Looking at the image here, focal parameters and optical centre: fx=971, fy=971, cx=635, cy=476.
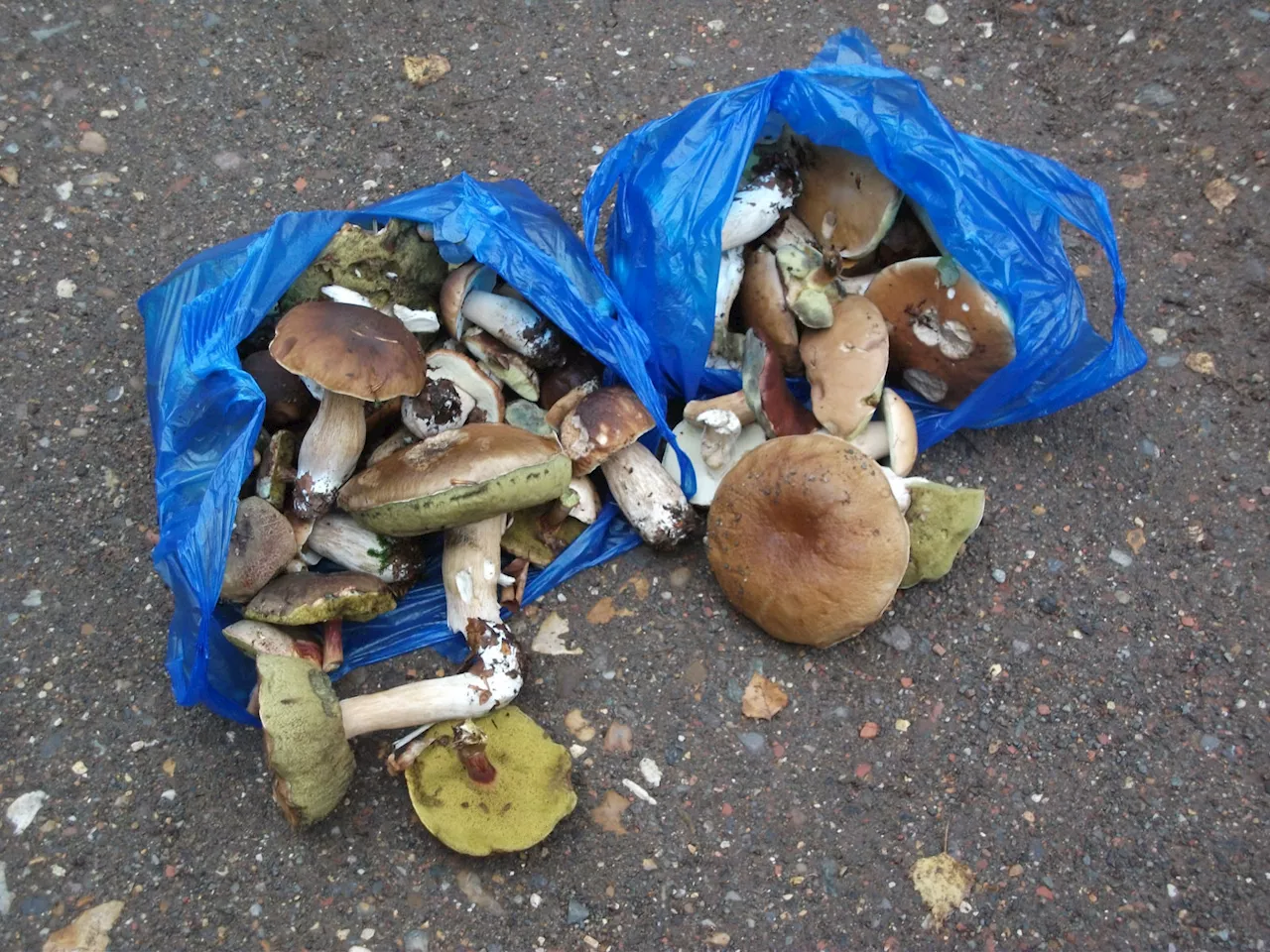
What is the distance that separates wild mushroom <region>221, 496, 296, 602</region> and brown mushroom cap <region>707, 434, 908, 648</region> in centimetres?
99

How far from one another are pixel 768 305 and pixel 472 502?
943 millimetres

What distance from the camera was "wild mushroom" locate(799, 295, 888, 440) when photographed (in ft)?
7.66

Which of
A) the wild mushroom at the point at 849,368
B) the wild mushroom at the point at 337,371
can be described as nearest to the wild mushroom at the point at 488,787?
the wild mushroom at the point at 337,371

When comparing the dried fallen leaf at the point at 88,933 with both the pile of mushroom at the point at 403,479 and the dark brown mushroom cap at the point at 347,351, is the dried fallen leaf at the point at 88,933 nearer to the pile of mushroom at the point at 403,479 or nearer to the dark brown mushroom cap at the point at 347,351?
the pile of mushroom at the point at 403,479

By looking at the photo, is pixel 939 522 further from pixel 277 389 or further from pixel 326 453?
pixel 277 389

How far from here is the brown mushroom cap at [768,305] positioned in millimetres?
2463

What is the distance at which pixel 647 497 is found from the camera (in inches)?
94.6

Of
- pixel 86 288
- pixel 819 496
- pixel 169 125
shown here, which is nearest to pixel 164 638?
pixel 86 288

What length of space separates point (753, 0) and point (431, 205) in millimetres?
1866

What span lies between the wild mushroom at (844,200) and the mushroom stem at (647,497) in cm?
76

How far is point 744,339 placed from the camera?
2502mm

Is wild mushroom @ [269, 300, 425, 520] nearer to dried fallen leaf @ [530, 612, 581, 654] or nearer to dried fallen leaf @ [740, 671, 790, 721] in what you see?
dried fallen leaf @ [530, 612, 581, 654]

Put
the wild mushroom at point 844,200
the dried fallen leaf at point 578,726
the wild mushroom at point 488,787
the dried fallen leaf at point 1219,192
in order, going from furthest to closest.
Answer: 1. the dried fallen leaf at point 1219,192
2. the wild mushroom at point 844,200
3. the dried fallen leaf at point 578,726
4. the wild mushroom at point 488,787

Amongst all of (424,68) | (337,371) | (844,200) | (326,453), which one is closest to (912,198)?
(844,200)
